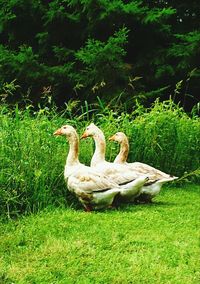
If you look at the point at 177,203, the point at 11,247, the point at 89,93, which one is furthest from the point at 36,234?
the point at 89,93

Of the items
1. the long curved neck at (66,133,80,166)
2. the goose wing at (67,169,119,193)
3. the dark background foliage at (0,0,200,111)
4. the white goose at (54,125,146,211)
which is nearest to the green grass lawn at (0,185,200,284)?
the white goose at (54,125,146,211)

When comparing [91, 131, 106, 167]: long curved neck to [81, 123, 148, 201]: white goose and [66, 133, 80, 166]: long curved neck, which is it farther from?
[66, 133, 80, 166]: long curved neck

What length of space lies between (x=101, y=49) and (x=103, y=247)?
295 inches

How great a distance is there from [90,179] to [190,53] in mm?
7182

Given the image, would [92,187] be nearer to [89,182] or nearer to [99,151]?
[89,182]

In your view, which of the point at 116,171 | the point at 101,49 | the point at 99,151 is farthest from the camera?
the point at 101,49

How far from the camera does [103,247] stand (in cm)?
490

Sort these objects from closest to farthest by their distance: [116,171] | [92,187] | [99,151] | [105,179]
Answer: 1. [92,187]
2. [105,179]
3. [116,171]
4. [99,151]

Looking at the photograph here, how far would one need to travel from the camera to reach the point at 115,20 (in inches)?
508

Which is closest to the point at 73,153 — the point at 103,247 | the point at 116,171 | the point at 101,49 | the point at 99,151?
the point at 99,151

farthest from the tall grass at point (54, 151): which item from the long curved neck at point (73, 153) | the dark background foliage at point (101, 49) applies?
the dark background foliage at point (101, 49)

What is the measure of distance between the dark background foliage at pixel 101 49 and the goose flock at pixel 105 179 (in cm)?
536

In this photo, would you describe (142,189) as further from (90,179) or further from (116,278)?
(116,278)

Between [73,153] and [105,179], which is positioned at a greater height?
[73,153]
